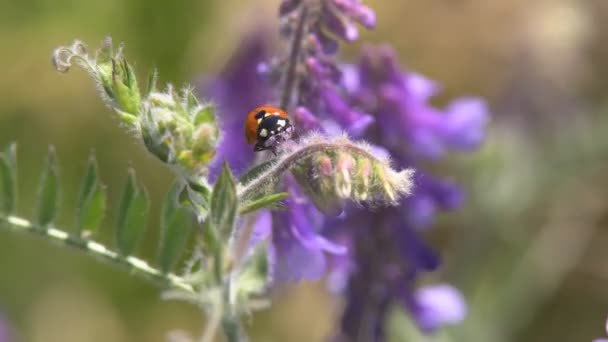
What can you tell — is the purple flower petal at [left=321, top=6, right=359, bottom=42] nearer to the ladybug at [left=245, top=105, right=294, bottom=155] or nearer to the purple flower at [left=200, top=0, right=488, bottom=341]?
the purple flower at [left=200, top=0, right=488, bottom=341]

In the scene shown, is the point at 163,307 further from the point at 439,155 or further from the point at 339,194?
the point at 339,194

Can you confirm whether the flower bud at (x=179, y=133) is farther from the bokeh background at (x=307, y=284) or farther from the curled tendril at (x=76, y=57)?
the bokeh background at (x=307, y=284)

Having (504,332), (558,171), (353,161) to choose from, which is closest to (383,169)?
(353,161)

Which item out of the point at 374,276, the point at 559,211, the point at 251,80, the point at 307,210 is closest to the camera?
the point at 307,210

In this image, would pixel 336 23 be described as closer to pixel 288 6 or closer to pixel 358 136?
pixel 288 6

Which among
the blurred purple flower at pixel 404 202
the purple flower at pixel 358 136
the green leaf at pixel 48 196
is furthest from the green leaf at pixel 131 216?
the blurred purple flower at pixel 404 202

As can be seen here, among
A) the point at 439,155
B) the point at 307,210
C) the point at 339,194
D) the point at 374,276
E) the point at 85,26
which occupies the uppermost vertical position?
the point at 85,26
